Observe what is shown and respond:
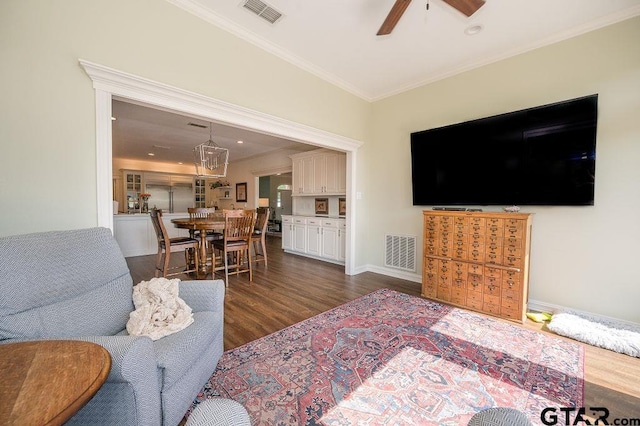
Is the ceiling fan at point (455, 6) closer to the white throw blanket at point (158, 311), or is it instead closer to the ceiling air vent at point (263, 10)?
the ceiling air vent at point (263, 10)

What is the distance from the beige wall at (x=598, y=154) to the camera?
2463 mm

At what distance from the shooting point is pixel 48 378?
0.73 meters

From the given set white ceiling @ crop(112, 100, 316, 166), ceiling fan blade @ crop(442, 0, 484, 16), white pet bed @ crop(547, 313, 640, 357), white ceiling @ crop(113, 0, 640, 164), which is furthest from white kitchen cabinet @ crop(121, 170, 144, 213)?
white pet bed @ crop(547, 313, 640, 357)

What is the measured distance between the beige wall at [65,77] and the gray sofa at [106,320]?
59cm

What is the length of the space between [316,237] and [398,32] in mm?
3762

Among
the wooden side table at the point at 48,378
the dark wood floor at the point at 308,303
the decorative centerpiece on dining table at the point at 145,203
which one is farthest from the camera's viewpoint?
the decorative centerpiece on dining table at the point at 145,203

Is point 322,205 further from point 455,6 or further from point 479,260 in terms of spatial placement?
point 455,6

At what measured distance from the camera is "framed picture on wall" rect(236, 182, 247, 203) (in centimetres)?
819

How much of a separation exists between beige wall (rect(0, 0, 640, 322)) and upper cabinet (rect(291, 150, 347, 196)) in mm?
1037

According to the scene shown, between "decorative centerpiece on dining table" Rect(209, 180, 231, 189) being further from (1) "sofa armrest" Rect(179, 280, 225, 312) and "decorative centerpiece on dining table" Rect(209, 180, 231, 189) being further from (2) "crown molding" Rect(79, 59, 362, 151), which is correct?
(1) "sofa armrest" Rect(179, 280, 225, 312)

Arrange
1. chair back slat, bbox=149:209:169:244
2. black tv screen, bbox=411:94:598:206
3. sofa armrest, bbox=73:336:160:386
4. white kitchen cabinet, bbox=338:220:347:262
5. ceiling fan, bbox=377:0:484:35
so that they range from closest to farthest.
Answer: sofa armrest, bbox=73:336:160:386
ceiling fan, bbox=377:0:484:35
black tv screen, bbox=411:94:598:206
chair back slat, bbox=149:209:169:244
white kitchen cabinet, bbox=338:220:347:262

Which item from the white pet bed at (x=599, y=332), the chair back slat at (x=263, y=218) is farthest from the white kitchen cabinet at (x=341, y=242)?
the white pet bed at (x=599, y=332)

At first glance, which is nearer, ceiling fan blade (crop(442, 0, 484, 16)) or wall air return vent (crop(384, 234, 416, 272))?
ceiling fan blade (crop(442, 0, 484, 16))

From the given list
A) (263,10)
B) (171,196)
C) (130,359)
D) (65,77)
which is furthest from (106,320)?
(171,196)
